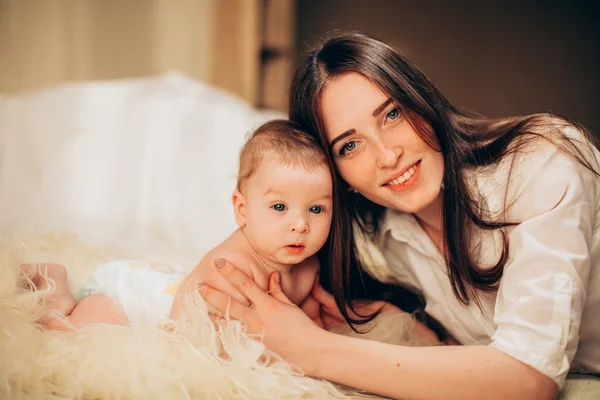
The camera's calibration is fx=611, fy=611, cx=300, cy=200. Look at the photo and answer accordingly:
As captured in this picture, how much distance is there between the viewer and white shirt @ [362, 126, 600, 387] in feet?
3.54

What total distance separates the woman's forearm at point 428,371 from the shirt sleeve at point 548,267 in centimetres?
3

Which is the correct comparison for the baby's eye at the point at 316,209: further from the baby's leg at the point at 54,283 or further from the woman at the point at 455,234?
the baby's leg at the point at 54,283

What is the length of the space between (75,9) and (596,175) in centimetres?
229

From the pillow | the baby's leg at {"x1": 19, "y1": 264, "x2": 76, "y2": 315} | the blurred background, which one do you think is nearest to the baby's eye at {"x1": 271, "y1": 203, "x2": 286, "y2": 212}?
the baby's leg at {"x1": 19, "y1": 264, "x2": 76, "y2": 315}

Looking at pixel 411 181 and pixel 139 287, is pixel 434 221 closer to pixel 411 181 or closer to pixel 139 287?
pixel 411 181

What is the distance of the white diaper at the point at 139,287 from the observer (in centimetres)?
135

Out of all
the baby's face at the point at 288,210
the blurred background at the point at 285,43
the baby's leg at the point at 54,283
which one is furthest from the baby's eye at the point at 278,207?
the blurred background at the point at 285,43

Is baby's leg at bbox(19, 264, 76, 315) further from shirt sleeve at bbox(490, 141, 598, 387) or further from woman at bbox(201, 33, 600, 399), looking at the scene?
shirt sleeve at bbox(490, 141, 598, 387)

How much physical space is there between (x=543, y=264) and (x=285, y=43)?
7.57 ft

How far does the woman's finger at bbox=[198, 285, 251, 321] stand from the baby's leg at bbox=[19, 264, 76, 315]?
34 cm

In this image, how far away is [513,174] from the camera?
1.23 meters

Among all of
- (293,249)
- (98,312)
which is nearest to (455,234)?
(293,249)

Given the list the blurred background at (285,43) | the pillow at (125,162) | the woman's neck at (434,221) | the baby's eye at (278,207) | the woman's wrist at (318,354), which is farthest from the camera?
the blurred background at (285,43)

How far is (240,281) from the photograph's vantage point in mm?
1268
